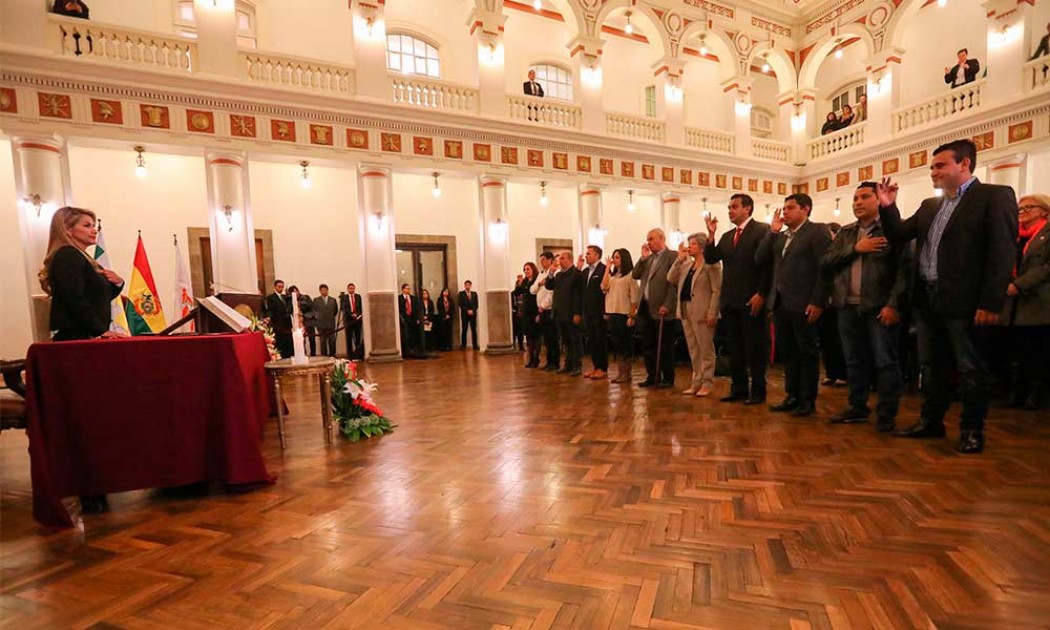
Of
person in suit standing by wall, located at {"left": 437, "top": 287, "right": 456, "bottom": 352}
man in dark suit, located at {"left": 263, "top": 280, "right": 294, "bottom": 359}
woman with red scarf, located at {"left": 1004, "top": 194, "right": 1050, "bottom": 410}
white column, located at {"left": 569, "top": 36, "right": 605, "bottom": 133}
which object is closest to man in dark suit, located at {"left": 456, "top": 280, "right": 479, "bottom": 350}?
person in suit standing by wall, located at {"left": 437, "top": 287, "right": 456, "bottom": 352}

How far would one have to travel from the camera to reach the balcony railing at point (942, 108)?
1042 cm

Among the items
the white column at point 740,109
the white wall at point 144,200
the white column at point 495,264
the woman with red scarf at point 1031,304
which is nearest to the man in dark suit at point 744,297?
the woman with red scarf at point 1031,304

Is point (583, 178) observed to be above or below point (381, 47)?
below

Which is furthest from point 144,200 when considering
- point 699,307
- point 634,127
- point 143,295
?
point 634,127

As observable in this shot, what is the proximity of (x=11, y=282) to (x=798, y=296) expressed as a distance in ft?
34.4

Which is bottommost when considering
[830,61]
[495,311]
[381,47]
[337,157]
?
[495,311]

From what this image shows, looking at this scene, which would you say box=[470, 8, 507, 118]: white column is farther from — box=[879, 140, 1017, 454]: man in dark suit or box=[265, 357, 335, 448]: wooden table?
box=[879, 140, 1017, 454]: man in dark suit

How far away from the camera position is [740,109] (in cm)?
1300

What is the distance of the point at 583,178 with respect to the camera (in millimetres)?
11203

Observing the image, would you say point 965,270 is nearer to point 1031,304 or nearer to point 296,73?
point 1031,304

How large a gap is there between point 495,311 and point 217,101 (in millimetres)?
5873

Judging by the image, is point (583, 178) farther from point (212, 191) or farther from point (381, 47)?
point (212, 191)

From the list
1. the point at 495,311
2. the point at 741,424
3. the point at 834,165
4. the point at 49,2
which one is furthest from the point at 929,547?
the point at 834,165

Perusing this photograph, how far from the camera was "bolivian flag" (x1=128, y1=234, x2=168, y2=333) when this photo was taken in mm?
5121
